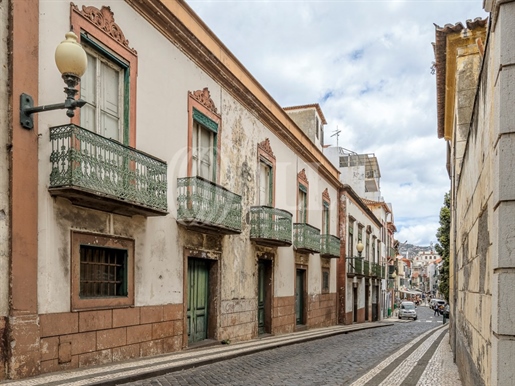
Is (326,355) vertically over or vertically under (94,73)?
under

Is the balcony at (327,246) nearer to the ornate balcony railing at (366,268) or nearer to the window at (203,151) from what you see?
the ornate balcony railing at (366,268)

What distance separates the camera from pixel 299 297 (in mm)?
17609

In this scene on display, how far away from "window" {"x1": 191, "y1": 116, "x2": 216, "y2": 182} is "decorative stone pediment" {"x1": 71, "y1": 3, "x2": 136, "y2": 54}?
279 centimetres

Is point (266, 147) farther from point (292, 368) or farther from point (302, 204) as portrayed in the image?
point (292, 368)

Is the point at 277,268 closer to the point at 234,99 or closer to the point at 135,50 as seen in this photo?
the point at 234,99

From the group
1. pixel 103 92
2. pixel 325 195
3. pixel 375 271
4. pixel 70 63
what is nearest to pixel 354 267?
pixel 325 195

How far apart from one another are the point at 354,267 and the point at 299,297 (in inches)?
323

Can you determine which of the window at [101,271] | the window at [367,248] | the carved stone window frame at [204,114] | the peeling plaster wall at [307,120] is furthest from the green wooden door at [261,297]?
the window at [367,248]

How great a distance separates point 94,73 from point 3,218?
110 inches

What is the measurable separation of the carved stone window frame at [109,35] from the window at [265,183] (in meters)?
6.31

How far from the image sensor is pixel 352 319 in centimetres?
2494

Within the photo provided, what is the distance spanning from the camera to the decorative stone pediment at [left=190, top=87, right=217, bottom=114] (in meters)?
10.1

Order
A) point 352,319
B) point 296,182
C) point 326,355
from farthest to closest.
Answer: point 352,319 → point 296,182 → point 326,355

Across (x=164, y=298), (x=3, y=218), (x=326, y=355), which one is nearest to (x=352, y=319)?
(x=326, y=355)
